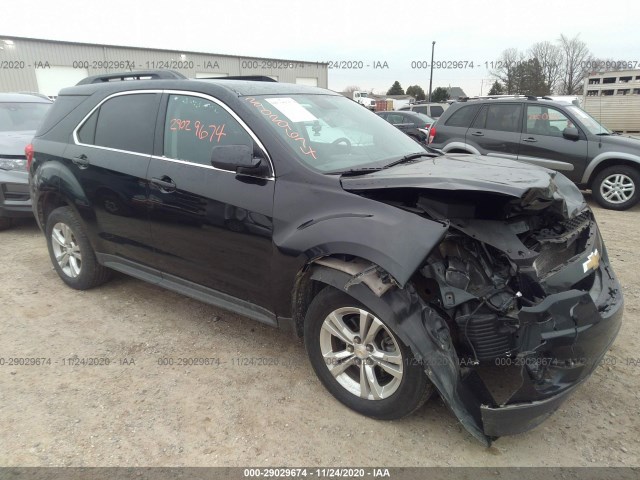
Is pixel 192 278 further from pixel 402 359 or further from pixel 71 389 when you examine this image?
pixel 402 359

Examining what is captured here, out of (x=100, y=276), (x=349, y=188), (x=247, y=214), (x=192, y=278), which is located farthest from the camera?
(x=100, y=276)

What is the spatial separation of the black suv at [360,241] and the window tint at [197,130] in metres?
0.01

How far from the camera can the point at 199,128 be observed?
10.3 ft

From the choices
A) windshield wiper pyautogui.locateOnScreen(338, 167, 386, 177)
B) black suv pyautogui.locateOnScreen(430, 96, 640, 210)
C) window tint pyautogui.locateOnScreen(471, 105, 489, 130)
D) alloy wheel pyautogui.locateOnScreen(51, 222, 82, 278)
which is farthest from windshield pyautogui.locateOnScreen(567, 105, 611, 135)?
alloy wheel pyautogui.locateOnScreen(51, 222, 82, 278)

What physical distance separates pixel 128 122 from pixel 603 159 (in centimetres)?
685

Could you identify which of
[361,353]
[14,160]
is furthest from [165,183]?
[14,160]

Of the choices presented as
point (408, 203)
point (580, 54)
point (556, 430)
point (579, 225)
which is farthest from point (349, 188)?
point (580, 54)

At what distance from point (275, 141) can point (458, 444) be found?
2.00m

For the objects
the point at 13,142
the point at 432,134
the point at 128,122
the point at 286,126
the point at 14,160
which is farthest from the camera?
the point at 432,134

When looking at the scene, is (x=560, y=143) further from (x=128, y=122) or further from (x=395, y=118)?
(x=395, y=118)

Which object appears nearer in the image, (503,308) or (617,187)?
(503,308)

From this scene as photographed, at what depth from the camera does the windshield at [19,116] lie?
22.5 ft

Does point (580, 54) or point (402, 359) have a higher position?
point (580, 54)

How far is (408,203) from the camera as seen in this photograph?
240 cm
